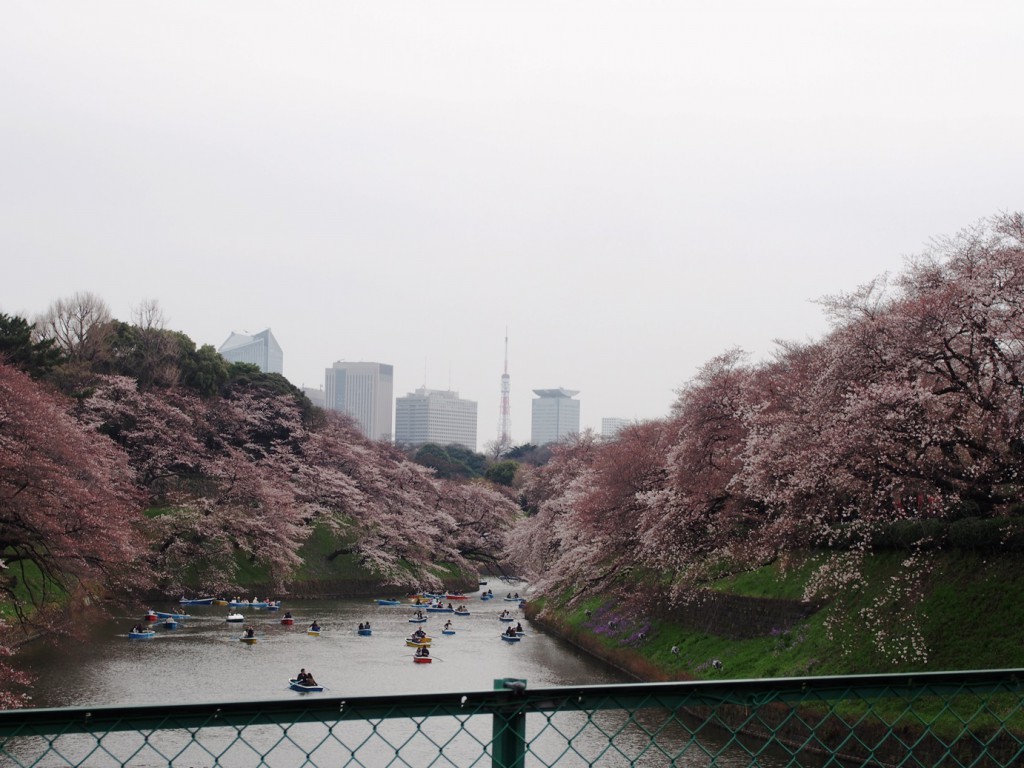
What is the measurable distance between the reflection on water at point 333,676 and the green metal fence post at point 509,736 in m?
12.7

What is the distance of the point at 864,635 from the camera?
798 inches

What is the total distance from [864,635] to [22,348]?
37667mm

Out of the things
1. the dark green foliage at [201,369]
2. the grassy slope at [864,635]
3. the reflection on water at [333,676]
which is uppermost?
the dark green foliage at [201,369]

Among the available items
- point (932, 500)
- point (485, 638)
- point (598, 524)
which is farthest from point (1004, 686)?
point (485, 638)

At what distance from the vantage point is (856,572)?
2112cm

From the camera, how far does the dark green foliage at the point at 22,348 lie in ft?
139

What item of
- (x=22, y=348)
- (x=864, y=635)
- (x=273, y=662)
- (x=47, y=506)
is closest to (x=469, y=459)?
(x=22, y=348)

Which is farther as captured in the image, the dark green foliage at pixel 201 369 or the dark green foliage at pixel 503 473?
the dark green foliage at pixel 503 473

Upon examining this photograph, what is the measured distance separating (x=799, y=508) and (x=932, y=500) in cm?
325

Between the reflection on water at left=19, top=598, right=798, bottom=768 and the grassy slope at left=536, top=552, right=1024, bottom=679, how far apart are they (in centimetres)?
213

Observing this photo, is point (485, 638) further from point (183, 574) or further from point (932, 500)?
point (932, 500)

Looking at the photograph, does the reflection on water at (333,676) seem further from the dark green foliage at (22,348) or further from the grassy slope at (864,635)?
the dark green foliage at (22,348)

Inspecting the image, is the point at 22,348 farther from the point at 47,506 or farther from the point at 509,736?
the point at 509,736

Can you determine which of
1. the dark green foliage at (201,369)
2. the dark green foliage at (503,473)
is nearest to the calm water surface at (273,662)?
the dark green foliage at (201,369)
